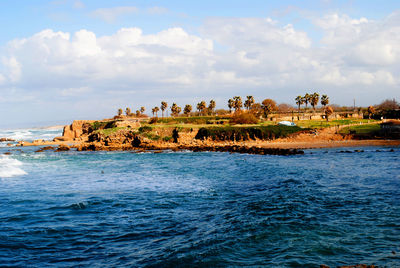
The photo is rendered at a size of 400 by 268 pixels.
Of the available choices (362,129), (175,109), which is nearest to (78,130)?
(175,109)

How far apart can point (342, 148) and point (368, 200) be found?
30.7 meters

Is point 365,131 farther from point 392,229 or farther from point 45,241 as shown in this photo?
point 45,241

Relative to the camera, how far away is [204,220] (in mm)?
13461

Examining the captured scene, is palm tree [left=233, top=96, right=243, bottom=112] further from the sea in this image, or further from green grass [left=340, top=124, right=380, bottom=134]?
the sea

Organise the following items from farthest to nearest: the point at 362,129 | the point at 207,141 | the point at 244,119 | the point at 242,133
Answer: the point at 244,119
the point at 362,129
the point at 242,133
the point at 207,141

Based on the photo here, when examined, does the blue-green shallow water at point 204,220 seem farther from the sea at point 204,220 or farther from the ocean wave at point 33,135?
the ocean wave at point 33,135

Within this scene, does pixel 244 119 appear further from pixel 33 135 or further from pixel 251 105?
pixel 33 135

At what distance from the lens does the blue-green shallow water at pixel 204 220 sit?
958cm

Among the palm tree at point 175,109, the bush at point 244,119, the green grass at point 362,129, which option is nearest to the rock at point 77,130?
the palm tree at point 175,109

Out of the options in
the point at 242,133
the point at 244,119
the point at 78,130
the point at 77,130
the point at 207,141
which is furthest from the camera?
the point at 78,130

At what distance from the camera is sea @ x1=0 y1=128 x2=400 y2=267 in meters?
9.55

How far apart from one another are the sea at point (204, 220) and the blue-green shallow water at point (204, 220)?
42 mm

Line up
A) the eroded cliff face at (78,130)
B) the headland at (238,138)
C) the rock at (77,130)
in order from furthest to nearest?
the rock at (77,130)
the eroded cliff face at (78,130)
the headland at (238,138)

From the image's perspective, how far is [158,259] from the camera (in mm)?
9422
